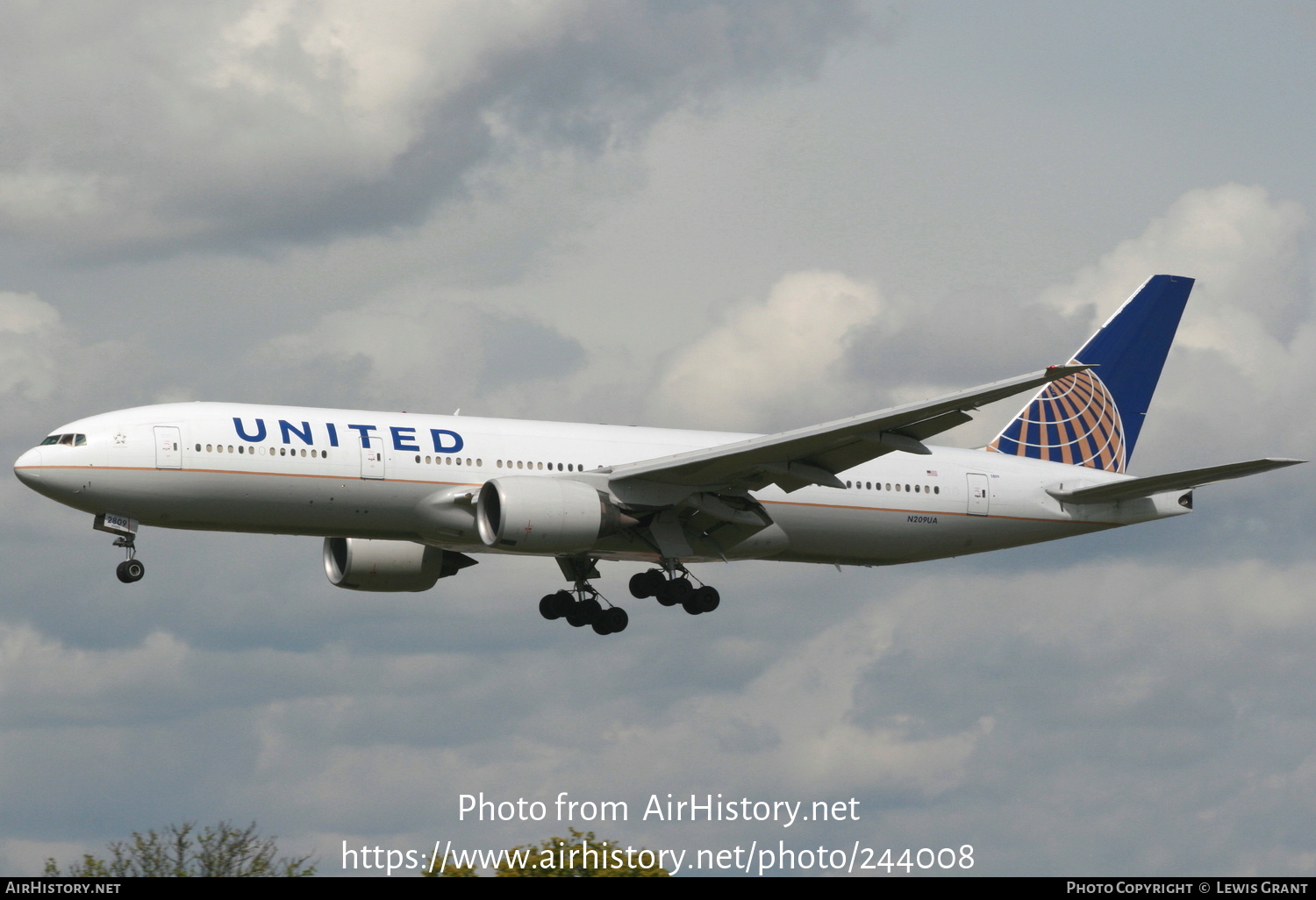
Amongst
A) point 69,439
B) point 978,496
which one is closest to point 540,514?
point 69,439

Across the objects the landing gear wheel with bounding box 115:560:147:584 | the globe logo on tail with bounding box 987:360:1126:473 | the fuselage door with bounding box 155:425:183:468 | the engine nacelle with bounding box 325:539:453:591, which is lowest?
the landing gear wheel with bounding box 115:560:147:584

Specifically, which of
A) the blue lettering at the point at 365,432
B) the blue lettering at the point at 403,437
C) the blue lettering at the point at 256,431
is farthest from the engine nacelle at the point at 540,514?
the blue lettering at the point at 256,431

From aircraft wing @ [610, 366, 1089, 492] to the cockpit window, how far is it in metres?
12.1

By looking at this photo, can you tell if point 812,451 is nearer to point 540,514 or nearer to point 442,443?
point 540,514

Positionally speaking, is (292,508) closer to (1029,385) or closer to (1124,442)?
(1029,385)

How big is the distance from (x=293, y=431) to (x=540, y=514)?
19.3 ft

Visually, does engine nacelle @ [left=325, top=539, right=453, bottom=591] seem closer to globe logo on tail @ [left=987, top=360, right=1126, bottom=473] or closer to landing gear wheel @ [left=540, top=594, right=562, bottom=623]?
landing gear wheel @ [left=540, top=594, right=562, bottom=623]

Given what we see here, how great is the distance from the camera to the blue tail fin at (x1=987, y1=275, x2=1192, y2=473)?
5069cm

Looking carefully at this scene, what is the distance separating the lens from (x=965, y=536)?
157 ft

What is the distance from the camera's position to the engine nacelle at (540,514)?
40.6 meters

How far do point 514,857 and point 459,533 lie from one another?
1150 cm

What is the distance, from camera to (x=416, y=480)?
135 feet

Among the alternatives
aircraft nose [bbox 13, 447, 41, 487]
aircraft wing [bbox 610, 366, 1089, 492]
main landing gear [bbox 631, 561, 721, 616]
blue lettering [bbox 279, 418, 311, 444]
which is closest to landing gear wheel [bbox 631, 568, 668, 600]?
main landing gear [bbox 631, 561, 721, 616]
